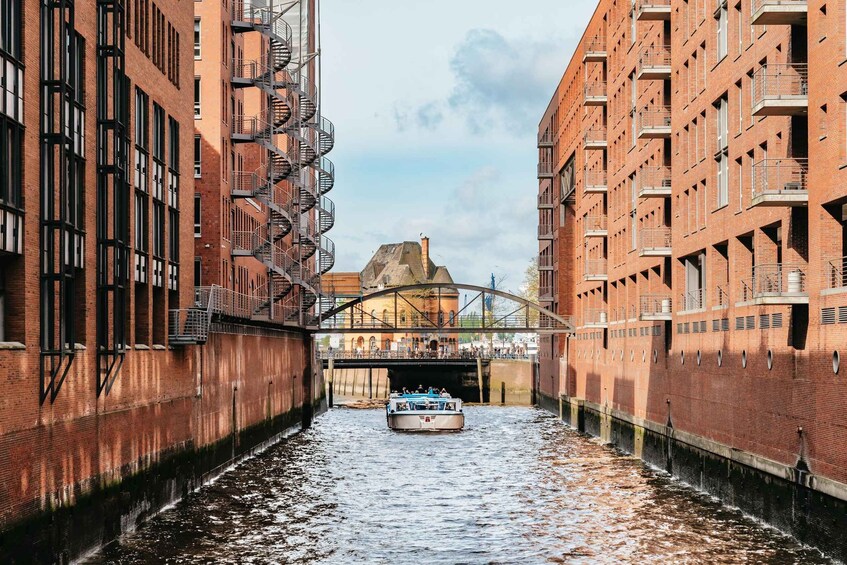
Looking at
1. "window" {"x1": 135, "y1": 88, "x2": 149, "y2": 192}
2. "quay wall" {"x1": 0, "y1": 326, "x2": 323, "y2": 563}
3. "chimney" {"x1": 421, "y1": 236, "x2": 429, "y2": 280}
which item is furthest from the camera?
"chimney" {"x1": 421, "y1": 236, "x2": 429, "y2": 280}

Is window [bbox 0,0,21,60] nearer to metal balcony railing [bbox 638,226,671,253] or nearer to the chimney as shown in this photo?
metal balcony railing [bbox 638,226,671,253]

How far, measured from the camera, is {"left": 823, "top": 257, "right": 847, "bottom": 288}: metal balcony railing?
28.2 meters

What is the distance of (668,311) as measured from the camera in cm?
4784

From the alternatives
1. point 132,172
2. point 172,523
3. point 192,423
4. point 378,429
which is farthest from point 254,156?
point 172,523

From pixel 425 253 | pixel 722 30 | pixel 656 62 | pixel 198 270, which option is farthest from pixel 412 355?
pixel 722 30

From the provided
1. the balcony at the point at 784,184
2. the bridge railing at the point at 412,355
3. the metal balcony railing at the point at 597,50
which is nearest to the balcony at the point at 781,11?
the balcony at the point at 784,184

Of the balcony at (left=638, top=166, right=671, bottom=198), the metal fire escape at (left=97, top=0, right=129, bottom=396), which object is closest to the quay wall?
the metal fire escape at (left=97, top=0, right=129, bottom=396)

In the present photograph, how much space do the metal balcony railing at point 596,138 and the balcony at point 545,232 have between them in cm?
2423

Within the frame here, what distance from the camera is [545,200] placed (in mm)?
97062

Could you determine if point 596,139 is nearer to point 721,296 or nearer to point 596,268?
point 596,268

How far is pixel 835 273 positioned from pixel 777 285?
206 inches

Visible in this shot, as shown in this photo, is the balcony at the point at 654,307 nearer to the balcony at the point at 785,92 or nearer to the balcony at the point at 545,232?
the balcony at the point at 785,92

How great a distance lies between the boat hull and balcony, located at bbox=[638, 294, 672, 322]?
18.5 meters

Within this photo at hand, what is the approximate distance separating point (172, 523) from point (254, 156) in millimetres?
30853
